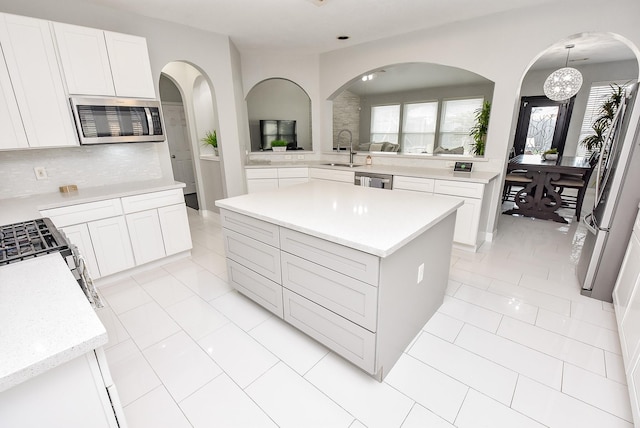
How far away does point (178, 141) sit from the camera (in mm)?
6230

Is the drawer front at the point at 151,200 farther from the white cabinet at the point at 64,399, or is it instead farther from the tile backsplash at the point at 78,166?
the white cabinet at the point at 64,399

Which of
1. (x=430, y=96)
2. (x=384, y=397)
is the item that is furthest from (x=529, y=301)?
(x=430, y=96)

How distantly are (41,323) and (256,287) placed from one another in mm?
1497

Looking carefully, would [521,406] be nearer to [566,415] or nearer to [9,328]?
[566,415]

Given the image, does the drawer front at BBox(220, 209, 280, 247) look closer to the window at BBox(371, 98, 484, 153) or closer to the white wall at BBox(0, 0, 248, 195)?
the white wall at BBox(0, 0, 248, 195)

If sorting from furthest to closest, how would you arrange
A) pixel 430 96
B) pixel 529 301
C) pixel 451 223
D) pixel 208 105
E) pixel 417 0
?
pixel 430 96, pixel 208 105, pixel 417 0, pixel 529 301, pixel 451 223

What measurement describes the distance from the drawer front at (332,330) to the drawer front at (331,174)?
2.47 meters

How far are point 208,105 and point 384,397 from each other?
15.4 feet

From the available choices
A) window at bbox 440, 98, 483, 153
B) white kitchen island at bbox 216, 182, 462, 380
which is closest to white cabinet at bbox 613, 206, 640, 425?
white kitchen island at bbox 216, 182, 462, 380

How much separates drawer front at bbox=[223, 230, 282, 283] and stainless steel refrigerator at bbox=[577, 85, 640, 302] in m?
2.54

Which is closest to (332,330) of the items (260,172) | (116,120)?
(116,120)

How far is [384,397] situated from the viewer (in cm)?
157

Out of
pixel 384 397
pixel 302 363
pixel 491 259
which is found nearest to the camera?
pixel 384 397

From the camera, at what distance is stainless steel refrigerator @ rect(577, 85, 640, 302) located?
207 cm
